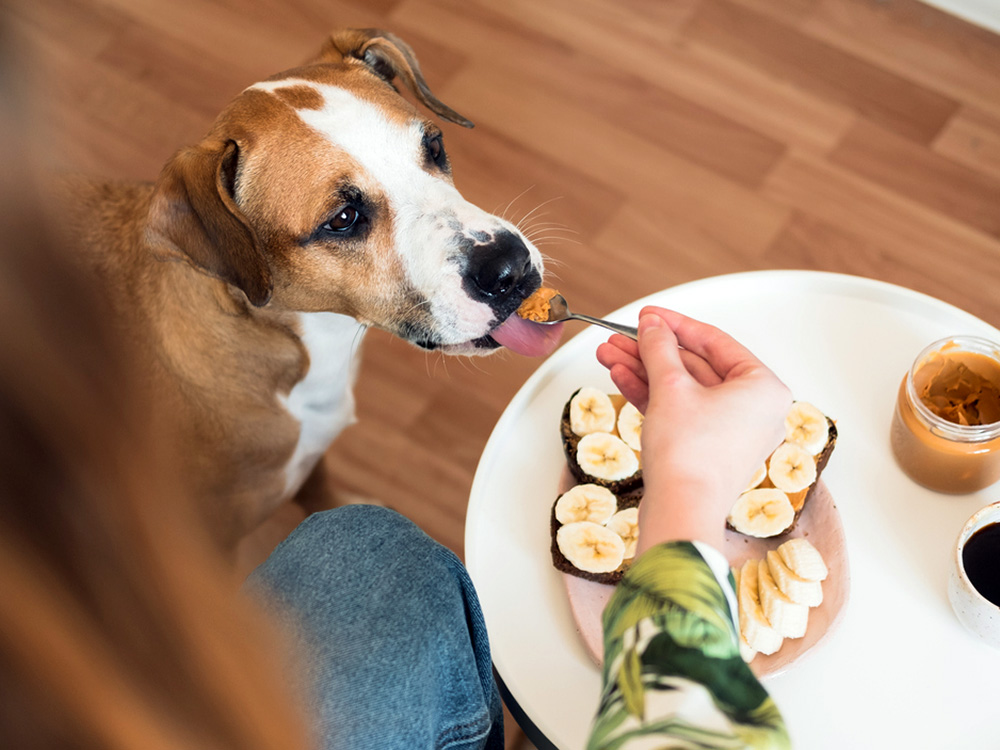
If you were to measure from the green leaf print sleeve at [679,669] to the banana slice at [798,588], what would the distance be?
12.7 inches

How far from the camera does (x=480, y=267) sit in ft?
4.25

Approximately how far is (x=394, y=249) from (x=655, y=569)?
69cm

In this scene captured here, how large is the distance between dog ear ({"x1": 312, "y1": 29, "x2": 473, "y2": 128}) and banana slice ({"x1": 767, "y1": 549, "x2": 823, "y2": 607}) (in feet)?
2.84

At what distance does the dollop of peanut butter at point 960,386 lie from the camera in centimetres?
123

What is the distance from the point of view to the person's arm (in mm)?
785

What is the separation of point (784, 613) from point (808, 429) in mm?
269

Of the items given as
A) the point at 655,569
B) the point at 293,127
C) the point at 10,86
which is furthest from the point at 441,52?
the point at 10,86

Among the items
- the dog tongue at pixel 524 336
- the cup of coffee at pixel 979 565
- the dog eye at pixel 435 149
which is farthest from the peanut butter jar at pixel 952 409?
the dog eye at pixel 435 149

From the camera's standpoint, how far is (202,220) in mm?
1285

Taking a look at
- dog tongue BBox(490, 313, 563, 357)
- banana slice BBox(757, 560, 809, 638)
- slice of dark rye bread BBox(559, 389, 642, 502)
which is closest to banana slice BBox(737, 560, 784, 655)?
banana slice BBox(757, 560, 809, 638)

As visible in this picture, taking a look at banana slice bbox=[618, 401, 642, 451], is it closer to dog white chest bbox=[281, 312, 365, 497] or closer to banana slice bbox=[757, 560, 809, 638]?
banana slice bbox=[757, 560, 809, 638]

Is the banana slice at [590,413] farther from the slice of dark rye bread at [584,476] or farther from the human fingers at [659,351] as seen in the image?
the human fingers at [659,351]

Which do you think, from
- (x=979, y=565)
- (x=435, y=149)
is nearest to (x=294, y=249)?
(x=435, y=149)

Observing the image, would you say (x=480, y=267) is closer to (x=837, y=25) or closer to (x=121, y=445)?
(x=121, y=445)
